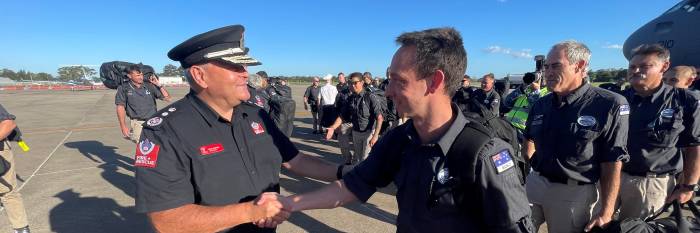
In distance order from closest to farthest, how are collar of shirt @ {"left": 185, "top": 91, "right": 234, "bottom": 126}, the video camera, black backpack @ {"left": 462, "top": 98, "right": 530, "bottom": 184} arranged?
black backpack @ {"left": 462, "top": 98, "right": 530, "bottom": 184} → collar of shirt @ {"left": 185, "top": 91, "right": 234, "bottom": 126} → the video camera

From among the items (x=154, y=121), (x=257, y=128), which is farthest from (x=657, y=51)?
(x=154, y=121)

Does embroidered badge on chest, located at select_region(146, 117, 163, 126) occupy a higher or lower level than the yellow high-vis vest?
higher

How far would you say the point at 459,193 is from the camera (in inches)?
49.1

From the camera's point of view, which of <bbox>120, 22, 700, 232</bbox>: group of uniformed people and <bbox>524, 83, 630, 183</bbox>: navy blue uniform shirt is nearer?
<bbox>120, 22, 700, 232</bbox>: group of uniformed people

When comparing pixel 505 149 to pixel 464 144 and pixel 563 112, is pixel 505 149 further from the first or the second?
pixel 563 112

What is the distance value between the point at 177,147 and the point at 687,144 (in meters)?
4.01

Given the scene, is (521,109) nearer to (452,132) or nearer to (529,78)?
(529,78)

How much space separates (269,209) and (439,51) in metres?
1.05

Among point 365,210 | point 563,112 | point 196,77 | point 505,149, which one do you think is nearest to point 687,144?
point 563,112

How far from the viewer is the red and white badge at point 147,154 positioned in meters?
1.50

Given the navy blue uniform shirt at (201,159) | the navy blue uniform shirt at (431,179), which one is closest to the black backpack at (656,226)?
the navy blue uniform shirt at (431,179)

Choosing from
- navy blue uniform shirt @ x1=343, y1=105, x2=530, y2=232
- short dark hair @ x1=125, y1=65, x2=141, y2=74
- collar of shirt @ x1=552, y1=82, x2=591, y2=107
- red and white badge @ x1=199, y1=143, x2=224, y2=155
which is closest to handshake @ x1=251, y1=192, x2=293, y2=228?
red and white badge @ x1=199, y1=143, x2=224, y2=155

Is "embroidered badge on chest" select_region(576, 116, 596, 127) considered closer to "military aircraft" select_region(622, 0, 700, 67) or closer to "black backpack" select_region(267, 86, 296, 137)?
"black backpack" select_region(267, 86, 296, 137)

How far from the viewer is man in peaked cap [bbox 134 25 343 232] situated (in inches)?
59.1
